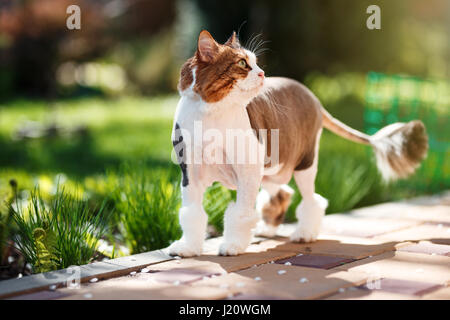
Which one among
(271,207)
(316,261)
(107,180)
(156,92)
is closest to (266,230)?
(271,207)

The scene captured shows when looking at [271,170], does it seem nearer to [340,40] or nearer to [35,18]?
[35,18]

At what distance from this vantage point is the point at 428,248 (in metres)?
3.60

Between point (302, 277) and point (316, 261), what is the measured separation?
1.26 ft

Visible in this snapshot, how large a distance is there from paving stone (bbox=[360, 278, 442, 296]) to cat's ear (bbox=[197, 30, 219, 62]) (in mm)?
1384

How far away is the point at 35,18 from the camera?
10.0m

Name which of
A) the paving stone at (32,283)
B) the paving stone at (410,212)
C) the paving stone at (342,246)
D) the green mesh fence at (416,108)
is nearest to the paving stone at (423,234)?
the paving stone at (342,246)

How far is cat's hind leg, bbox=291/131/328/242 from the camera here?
12.5 feet

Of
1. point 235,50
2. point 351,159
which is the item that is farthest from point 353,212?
point 235,50

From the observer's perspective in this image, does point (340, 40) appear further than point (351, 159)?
Yes

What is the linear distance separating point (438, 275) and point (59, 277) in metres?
1.79

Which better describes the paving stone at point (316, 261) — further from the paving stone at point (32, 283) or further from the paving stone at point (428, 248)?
the paving stone at point (32, 283)

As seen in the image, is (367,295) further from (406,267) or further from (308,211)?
(308,211)

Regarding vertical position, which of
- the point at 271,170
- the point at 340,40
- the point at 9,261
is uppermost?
the point at 340,40

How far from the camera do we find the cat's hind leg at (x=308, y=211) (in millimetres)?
3824
